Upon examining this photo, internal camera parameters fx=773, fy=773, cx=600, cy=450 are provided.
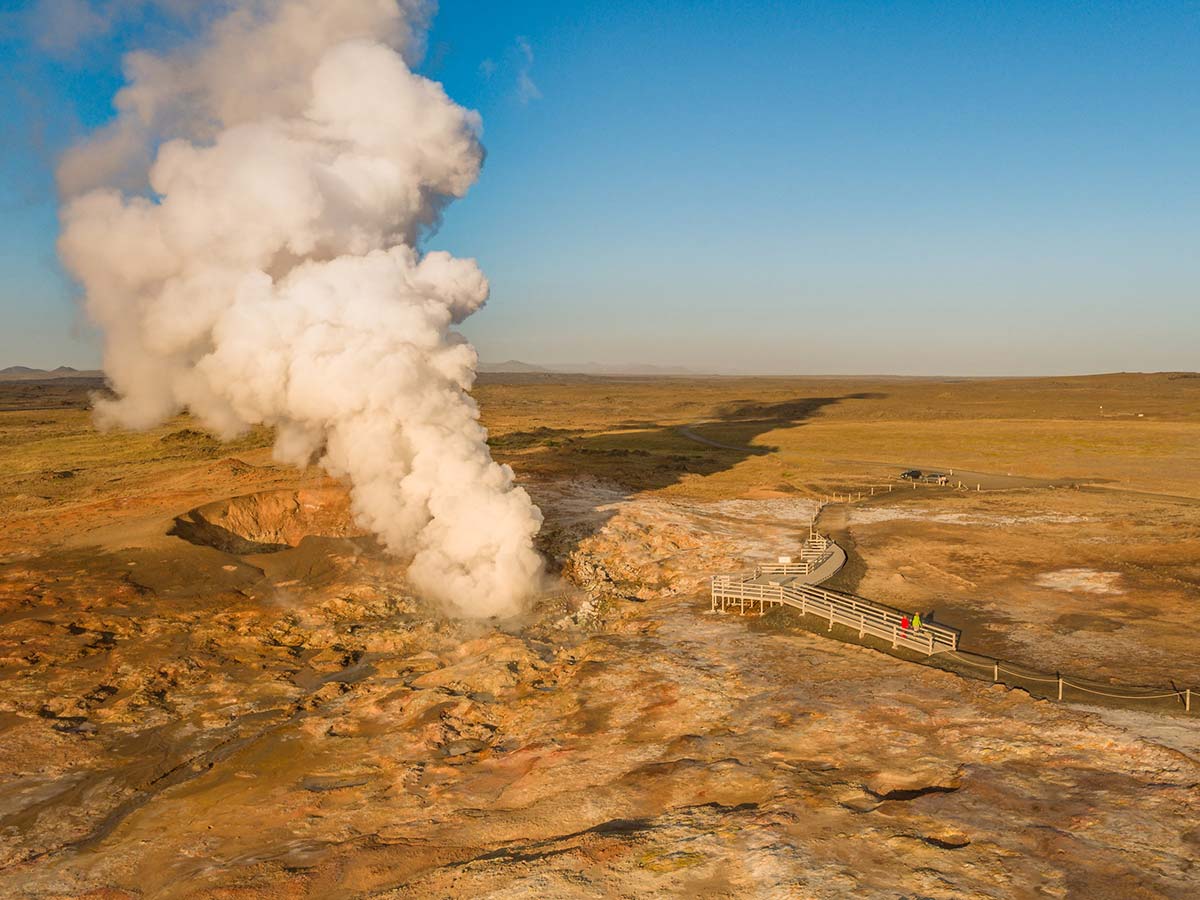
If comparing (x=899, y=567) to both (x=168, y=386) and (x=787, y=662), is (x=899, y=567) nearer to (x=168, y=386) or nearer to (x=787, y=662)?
(x=787, y=662)

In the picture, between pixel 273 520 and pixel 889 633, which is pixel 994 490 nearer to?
pixel 889 633

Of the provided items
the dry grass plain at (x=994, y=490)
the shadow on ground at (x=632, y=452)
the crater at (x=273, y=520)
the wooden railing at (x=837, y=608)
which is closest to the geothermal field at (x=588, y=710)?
the crater at (x=273, y=520)

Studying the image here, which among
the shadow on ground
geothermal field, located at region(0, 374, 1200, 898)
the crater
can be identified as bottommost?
geothermal field, located at region(0, 374, 1200, 898)

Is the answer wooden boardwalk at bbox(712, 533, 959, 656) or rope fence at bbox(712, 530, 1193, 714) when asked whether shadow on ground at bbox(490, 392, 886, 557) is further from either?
rope fence at bbox(712, 530, 1193, 714)

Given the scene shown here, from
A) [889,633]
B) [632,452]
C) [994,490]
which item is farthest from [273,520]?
[994,490]

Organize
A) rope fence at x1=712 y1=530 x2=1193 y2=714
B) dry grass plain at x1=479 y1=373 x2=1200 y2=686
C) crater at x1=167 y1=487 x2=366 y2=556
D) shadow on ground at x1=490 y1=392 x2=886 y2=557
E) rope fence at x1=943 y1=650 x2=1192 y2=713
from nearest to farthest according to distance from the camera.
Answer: rope fence at x1=943 y1=650 x2=1192 y2=713 < rope fence at x1=712 y1=530 x2=1193 y2=714 < dry grass plain at x1=479 y1=373 x2=1200 y2=686 < crater at x1=167 y1=487 x2=366 y2=556 < shadow on ground at x1=490 y1=392 x2=886 y2=557

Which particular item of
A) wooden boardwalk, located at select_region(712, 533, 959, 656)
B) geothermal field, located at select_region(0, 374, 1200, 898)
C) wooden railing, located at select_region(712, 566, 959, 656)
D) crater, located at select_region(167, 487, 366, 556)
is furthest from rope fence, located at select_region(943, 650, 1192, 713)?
crater, located at select_region(167, 487, 366, 556)

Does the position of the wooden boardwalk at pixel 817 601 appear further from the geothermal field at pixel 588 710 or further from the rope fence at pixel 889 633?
the geothermal field at pixel 588 710
